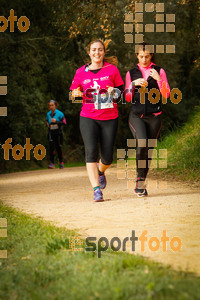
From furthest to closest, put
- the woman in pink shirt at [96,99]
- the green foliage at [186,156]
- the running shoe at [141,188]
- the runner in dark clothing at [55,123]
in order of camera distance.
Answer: the runner in dark clothing at [55,123]
the green foliage at [186,156]
the running shoe at [141,188]
the woman in pink shirt at [96,99]

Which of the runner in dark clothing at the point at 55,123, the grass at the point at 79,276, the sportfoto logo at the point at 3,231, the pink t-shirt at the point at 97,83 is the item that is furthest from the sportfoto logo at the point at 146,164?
the grass at the point at 79,276

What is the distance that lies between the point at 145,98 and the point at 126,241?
3.49m

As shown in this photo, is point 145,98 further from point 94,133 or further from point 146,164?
point 146,164

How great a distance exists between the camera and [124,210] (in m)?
7.42

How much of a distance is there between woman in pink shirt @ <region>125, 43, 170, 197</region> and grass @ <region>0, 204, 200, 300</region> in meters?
3.37

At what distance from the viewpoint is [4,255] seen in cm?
515

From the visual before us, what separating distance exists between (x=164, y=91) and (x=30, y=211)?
8.73ft

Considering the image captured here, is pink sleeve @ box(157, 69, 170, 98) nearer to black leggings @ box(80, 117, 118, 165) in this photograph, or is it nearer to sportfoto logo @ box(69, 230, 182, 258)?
black leggings @ box(80, 117, 118, 165)

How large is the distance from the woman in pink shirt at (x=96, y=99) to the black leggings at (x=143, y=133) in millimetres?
389

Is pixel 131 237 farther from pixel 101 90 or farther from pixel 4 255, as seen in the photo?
pixel 101 90

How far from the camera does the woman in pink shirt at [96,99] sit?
8.13m

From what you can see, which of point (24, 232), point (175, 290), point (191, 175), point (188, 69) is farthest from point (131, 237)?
point (188, 69)

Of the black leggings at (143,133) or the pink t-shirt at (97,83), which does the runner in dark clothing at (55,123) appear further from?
the pink t-shirt at (97,83)

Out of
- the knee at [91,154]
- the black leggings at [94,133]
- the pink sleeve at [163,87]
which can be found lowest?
the knee at [91,154]
